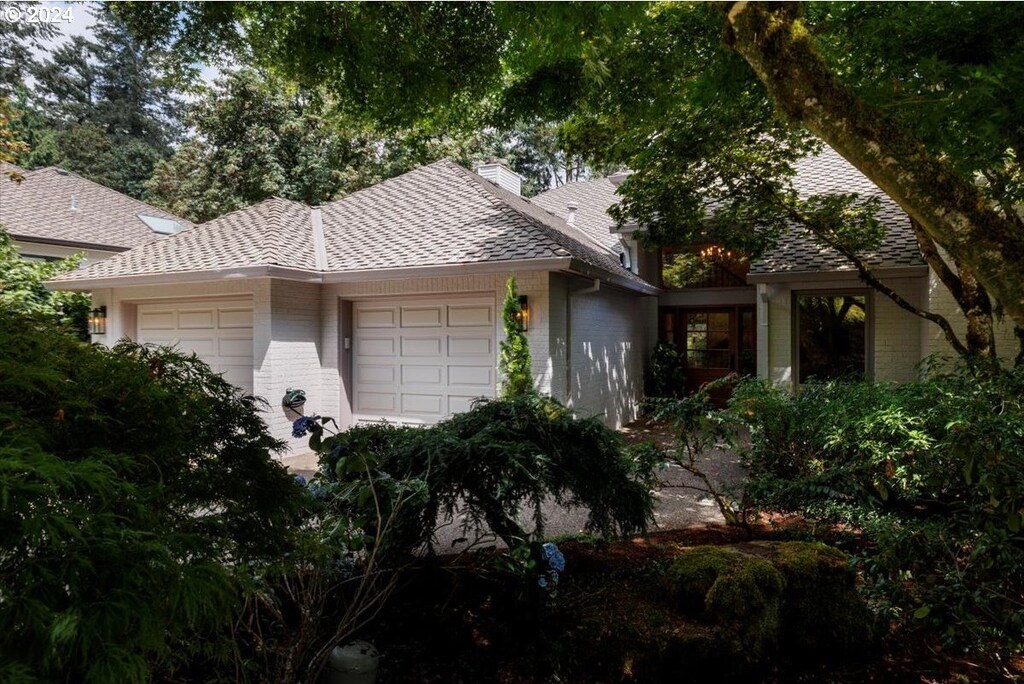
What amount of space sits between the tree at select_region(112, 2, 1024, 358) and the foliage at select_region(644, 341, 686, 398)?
5861mm

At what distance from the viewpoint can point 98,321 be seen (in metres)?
10.7

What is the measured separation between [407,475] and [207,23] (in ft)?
15.6

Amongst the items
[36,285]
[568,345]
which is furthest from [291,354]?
[36,285]

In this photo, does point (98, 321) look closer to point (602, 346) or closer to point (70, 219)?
point (70, 219)

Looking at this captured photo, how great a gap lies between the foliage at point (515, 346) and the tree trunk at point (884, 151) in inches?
225

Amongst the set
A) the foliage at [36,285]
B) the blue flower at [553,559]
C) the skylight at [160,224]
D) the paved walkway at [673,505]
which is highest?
the skylight at [160,224]

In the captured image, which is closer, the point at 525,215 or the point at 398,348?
the point at 398,348

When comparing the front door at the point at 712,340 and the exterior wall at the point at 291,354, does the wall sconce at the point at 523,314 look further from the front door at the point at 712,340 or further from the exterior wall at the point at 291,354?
the front door at the point at 712,340

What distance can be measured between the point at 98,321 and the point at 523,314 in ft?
26.8

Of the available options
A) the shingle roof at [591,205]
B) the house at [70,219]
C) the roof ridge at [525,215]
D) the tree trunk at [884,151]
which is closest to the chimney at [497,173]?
the roof ridge at [525,215]

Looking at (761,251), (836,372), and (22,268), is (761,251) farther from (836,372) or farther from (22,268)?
(22,268)

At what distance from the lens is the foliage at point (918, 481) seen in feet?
9.11

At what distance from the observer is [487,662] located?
3121 millimetres

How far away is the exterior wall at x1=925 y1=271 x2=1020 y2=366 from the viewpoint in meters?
8.07
